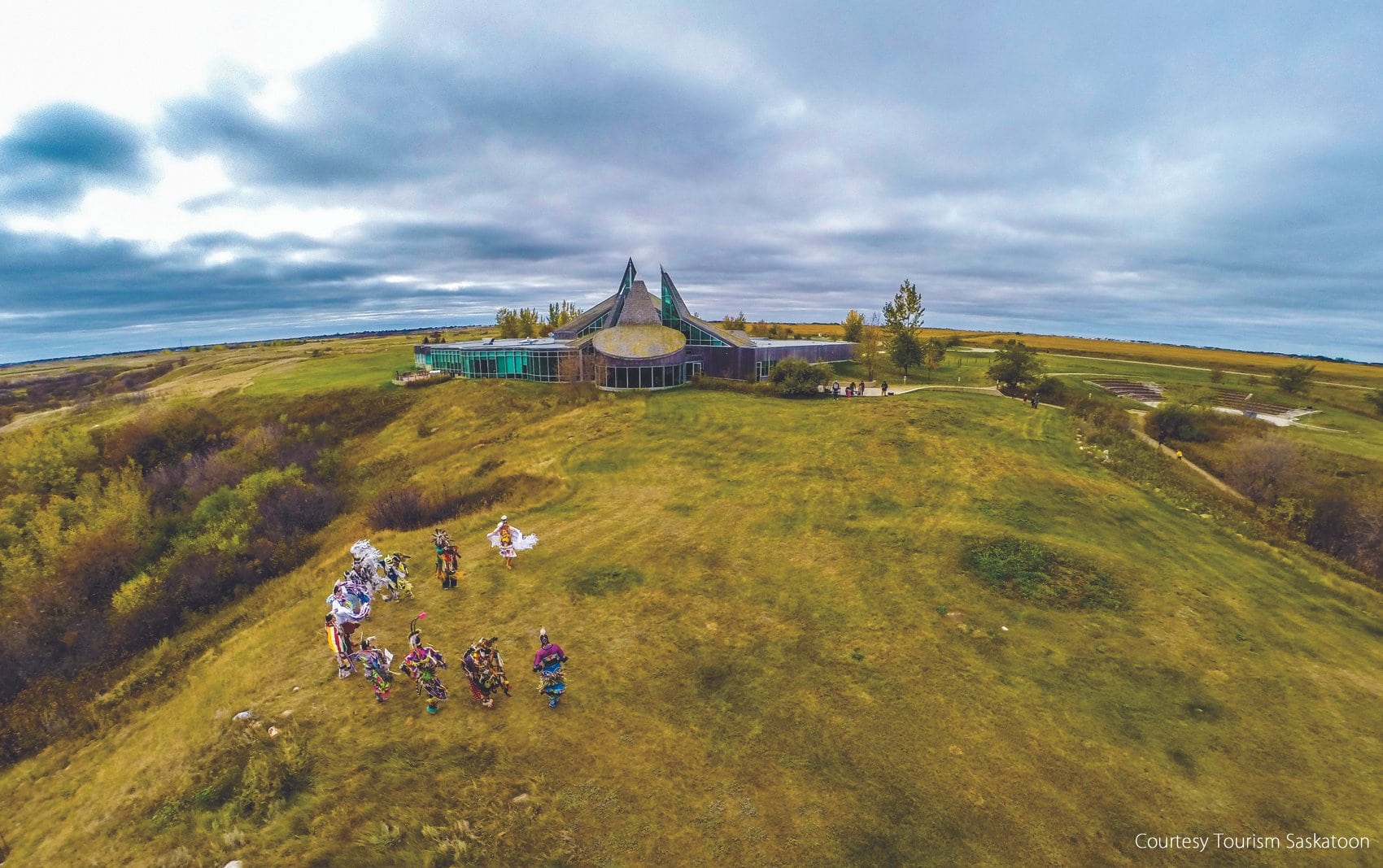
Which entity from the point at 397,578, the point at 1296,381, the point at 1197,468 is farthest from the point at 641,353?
the point at 1296,381

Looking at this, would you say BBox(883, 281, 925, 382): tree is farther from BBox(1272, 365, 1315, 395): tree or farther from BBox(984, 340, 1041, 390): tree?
BBox(1272, 365, 1315, 395): tree

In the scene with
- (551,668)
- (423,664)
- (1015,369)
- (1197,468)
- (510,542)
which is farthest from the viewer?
(1015,369)

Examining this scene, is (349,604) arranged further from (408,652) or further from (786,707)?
(786,707)

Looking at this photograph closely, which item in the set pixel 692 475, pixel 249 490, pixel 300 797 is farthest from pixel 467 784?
pixel 249 490

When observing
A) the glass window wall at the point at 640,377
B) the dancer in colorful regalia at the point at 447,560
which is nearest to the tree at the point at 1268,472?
the dancer in colorful regalia at the point at 447,560

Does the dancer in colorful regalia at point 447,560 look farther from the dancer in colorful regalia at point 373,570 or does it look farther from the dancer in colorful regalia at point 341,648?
the dancer in colorful regalia at point 341,648

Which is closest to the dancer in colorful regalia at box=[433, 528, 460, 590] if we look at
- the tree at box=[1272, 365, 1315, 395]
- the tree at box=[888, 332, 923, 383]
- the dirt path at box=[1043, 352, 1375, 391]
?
the tree at box=[888, 332, 923, 383]
